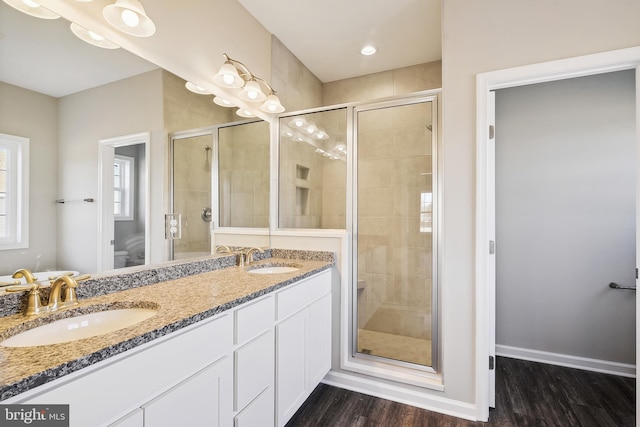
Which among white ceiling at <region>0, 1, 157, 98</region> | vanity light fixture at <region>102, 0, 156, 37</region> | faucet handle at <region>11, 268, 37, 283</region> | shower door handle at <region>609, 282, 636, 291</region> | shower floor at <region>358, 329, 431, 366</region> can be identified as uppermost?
vanity light fixture at <region>102, 0, 156, 37</region>

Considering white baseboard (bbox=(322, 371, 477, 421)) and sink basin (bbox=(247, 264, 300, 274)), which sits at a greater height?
sink basin (bbox=(247, 264, 300, 274))

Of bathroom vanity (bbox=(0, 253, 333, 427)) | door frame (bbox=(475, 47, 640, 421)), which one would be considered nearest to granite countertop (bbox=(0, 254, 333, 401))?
Answer: bathroom vanity (bbox=(0, 253, 333, 427))

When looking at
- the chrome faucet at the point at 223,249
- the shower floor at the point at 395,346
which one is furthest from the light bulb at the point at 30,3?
the shower floor at the point at 395,346

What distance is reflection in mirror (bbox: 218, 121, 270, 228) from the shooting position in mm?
2152

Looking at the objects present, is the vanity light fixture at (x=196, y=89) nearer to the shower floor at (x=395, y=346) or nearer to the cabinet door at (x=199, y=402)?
the cabinet door at (x=199, y=402)

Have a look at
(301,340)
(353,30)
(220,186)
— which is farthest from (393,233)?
(353,30)

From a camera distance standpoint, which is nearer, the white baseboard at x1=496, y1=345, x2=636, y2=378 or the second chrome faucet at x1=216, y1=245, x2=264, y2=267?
the second chrome faucet at x1=216, y1=245, x2=264, y2=267

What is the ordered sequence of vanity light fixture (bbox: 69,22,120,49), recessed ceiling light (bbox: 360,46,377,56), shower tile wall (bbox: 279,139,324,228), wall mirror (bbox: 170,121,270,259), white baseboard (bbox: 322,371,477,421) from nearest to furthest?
Answer: vanity light fixture (bbox: 69,22,120,49), wall mirror (bbox: 170,121,270,259), white baseboard (bbox: 322,371,477,421), shower tile wall (bbox: 279,139,324,228), recessed ceiling light (bbox: 360,46,377,56)

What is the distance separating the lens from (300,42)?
8.66 feet

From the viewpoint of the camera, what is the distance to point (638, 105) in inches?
65.1

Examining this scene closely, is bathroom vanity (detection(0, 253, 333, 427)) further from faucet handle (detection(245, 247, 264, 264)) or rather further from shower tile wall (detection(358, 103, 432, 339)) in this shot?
shower tile wall (detection(358, 103, 432, 339))

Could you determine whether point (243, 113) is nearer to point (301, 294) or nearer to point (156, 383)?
point (301, 294)

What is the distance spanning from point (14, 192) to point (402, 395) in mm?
2297

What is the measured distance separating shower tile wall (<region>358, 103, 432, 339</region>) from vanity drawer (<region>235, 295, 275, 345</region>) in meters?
1.04
